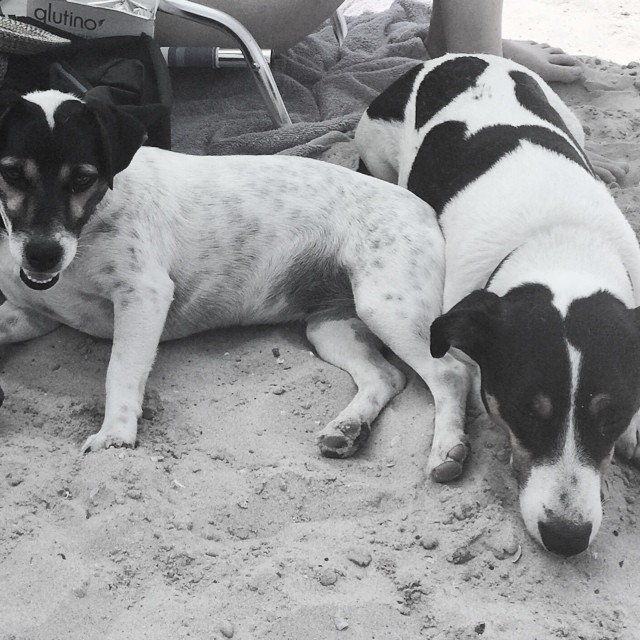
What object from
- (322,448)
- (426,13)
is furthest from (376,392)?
(426,13)

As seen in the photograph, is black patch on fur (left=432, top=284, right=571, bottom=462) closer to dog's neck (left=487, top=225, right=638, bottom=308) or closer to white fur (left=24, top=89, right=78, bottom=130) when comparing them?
dog's neck (left=487, top=225, right=638, bottom=308)

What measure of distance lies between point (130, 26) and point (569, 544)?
10.1ft

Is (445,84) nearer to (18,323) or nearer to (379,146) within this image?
(379,146)

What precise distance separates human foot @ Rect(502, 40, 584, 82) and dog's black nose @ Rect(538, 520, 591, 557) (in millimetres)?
3892

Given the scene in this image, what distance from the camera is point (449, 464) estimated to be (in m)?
3.16

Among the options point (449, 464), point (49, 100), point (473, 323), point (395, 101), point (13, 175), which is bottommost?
point (449, 464)

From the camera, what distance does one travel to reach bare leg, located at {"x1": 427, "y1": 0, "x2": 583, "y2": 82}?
5461mm

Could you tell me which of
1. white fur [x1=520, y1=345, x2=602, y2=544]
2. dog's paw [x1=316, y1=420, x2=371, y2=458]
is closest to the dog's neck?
white fur [x1=520, y1=345, x2=602, y2=544]

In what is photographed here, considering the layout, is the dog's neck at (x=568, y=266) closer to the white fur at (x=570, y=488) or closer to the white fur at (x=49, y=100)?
the white fur at (x=570, y=488)

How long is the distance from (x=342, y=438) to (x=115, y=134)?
1.27 metres

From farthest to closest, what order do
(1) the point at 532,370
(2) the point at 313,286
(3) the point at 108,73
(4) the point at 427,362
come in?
(3) the point at 108,73 → (2) the point at 313,286 → (4) the point at 427,362 → (1) the point at 532,370

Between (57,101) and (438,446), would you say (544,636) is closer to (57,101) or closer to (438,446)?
(438,446)

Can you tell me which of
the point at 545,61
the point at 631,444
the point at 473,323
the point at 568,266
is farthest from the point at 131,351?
the point at 545,61

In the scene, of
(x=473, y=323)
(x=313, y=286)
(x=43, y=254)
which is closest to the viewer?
(x=473, y=323)
